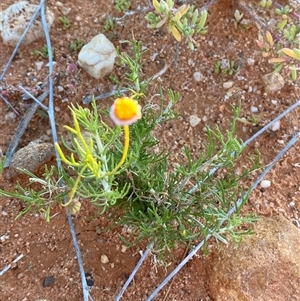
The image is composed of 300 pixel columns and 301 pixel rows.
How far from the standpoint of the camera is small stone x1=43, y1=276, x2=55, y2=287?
1.75 meters

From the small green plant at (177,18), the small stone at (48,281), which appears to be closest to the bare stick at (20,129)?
the small stone at (48,281)

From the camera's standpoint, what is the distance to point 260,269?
1748mm

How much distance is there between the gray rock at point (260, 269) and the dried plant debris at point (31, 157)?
76 centimetres

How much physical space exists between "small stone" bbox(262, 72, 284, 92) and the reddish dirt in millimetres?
28

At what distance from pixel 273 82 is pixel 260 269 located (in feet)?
2.69

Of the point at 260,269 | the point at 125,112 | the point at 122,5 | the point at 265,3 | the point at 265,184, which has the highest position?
the point at 125,112

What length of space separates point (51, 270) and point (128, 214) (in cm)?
40

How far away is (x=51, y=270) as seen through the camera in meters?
1.77

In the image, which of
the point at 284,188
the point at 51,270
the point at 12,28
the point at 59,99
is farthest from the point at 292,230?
the point at 12,28

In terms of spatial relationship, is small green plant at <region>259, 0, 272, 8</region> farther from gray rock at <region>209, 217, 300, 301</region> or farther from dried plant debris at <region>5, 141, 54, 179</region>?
dried plant debris at <region>5, 141, 54, 179</region>

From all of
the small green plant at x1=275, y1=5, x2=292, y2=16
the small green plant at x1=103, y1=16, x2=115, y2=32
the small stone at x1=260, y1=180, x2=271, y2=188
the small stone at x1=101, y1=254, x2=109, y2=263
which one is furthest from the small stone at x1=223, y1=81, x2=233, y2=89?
the small stone at x1=101, y1=254, x2=109, y2=263

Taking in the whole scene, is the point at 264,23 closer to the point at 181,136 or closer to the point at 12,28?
the point at 181,136

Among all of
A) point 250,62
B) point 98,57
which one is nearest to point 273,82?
point 250,62

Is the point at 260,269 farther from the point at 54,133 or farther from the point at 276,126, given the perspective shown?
the point at 54,133
